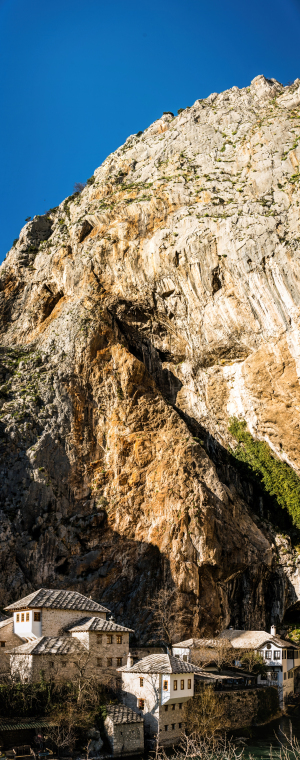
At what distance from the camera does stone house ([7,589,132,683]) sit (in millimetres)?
39188

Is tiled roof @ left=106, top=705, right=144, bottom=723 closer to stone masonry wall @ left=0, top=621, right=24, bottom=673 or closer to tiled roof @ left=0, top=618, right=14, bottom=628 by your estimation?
stone masonry wall @ left=0, top=621, right=24, bottom=673

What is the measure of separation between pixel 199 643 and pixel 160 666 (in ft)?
31.7

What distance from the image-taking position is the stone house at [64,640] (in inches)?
1543

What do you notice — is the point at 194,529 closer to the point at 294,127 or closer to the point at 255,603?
the point at 255,603

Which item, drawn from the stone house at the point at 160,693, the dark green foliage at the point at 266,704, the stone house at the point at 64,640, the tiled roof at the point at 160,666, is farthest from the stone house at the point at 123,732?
the dark green foliage at the point at 266,704

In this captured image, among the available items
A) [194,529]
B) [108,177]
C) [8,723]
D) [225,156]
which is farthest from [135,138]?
[8,723]

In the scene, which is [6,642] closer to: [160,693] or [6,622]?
[6,622]

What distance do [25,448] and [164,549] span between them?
15090mm

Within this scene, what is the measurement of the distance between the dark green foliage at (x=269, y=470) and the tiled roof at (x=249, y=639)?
1125 cm

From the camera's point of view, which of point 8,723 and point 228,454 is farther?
point 228,454

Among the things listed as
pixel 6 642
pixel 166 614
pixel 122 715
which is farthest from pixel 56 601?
pixel 166 614

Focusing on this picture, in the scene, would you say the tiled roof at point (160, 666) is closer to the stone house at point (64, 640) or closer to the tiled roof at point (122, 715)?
the stone house at point (64, 640)

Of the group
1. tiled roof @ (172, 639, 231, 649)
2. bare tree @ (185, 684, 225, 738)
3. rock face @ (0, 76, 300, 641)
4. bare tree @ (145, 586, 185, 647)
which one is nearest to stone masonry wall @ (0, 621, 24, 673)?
rock face @ (0, 76, 300, 641)

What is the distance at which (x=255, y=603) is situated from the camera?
58.8 metres
